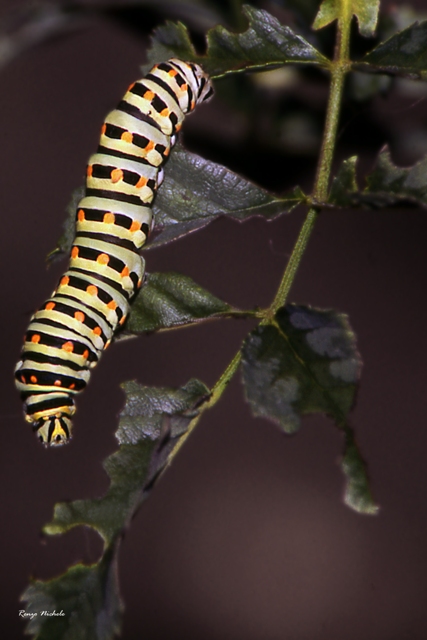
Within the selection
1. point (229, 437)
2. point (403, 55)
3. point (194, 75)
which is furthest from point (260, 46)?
point (229, 437)

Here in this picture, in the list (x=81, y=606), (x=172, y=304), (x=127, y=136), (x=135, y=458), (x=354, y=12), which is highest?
(x=354, y=12)

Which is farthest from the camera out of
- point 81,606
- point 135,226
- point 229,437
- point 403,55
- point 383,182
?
point 229,437

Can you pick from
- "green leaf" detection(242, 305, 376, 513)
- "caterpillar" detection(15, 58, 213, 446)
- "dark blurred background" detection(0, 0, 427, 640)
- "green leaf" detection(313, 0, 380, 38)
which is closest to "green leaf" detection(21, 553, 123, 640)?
"green leaf" detection(242, 305, 376, 513)

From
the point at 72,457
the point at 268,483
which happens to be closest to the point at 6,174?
the point at 72,457

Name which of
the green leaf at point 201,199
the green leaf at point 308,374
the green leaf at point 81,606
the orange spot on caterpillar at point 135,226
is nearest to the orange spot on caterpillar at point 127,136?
the green leaf at point 201,199

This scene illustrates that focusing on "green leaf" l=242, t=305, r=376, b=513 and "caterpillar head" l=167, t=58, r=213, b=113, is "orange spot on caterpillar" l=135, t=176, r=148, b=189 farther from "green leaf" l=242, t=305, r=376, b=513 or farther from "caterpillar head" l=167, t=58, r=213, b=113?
"green leaf" l=242, t=305, r=376, b=513

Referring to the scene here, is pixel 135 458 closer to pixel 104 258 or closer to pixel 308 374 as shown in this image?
pixel 308 374
